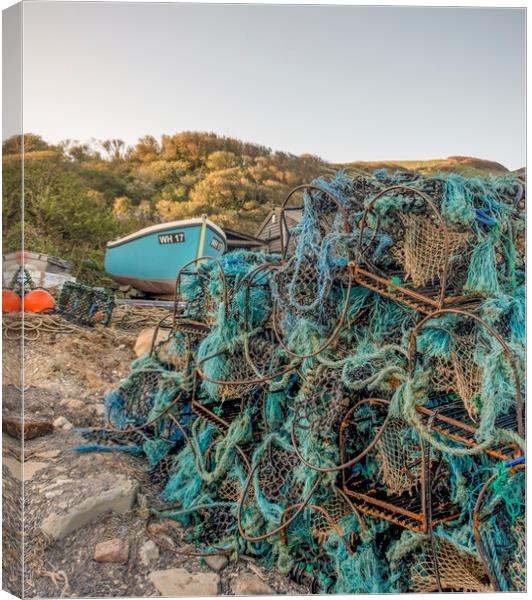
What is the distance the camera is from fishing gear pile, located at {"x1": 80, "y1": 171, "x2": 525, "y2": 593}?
98.2 inches

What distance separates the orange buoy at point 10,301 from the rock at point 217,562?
62.2 inches

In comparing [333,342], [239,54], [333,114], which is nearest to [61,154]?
[239,54]

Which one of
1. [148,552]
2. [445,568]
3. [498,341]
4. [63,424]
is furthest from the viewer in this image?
[63,424]

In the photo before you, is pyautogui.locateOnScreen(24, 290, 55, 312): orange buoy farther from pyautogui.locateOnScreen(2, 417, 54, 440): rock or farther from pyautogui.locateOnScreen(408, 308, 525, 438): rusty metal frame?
pyautogui.locateOnScreen(408, 308, 525, 438): rusty metal frame

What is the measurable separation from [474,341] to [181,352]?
2088 millimetres

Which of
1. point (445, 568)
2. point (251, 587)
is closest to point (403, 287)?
point (445, 568)

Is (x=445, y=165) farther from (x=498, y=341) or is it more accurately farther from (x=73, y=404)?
(x=73, y=404)

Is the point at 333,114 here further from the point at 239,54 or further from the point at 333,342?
the point at 333,342

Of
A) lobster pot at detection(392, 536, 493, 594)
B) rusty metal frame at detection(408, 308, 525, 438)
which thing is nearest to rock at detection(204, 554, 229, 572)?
lobster pot at detection(392, 536, 493, 594)

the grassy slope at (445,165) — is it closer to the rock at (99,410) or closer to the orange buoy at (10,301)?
the orange buoy at (10,301)

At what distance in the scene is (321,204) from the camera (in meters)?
3.04

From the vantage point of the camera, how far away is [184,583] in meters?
3.03

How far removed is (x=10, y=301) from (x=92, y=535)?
1284mm

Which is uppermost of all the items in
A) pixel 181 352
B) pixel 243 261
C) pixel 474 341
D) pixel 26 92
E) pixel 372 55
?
pixel 372 55
